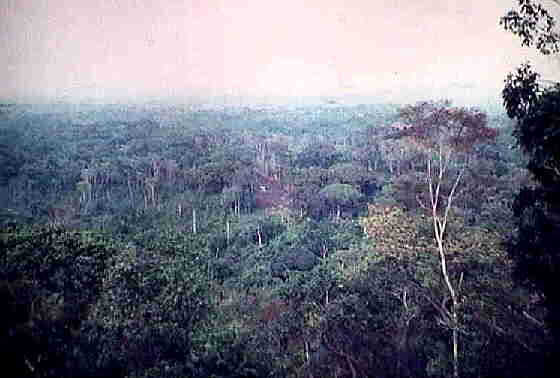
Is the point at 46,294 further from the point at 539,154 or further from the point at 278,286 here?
the point at 539,154

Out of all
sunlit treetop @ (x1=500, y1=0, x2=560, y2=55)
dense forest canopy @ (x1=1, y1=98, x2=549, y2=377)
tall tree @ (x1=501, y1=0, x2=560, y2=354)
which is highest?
sunlit treetop @ (x1=500, y1=0, x2=560, y2=55)

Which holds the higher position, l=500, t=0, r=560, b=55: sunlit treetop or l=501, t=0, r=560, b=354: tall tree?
l=500, t=0, r=560, b=55: sunlit treetop

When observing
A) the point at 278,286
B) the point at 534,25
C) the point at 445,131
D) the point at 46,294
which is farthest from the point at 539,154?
the point at 278,286

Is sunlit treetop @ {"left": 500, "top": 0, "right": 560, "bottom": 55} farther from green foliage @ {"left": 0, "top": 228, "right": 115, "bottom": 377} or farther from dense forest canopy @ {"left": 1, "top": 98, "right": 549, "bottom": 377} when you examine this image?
green foliage @ {"left": 0, "top": 228, "right": 115, "bottom": 377}

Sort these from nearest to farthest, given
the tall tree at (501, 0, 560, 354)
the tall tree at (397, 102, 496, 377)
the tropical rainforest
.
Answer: the tall tree at (501, 0, 560, 354) → the tropical rainforest → the tall tree at (397, 102, 496, 377)

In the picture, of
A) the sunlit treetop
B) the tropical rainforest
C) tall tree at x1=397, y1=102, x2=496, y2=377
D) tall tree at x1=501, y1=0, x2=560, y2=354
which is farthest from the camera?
tall tree at x1=397, y1=102, x2=496, y2=377

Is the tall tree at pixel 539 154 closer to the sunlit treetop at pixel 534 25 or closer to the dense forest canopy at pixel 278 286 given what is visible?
the sunlit treetop at pixel 534 25

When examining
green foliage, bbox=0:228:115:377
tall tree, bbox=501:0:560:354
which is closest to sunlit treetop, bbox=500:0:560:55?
tall tree, bbox=501:0:560:354

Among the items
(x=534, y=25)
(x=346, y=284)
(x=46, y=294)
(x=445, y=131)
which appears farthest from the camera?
(x=346, y=284)

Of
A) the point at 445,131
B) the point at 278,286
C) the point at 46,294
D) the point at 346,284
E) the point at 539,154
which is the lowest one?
the point at 278,286

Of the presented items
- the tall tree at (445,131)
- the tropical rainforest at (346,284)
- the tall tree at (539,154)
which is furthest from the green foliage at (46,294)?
the tall tree at (539,154)

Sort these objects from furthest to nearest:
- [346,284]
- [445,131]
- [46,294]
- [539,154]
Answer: [346,284] < [445,131] < [46,294] < [539,154]
